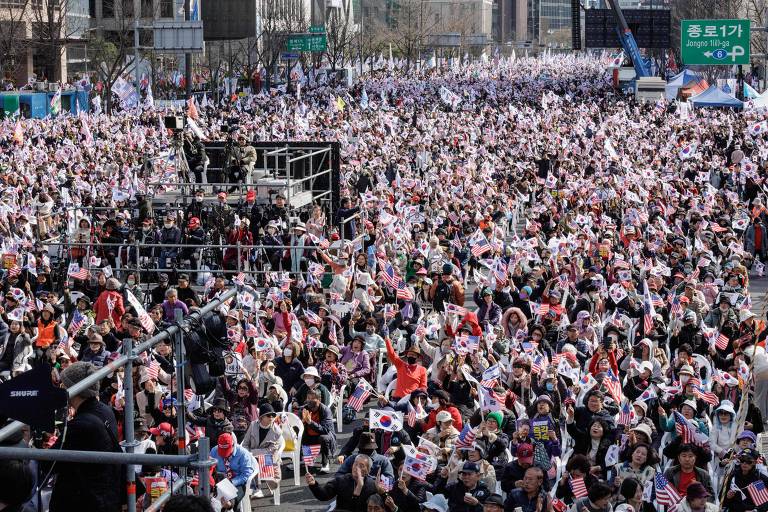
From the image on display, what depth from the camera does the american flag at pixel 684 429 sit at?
10432mm

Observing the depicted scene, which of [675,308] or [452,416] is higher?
[675,308]

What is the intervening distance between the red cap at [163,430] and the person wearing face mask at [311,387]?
177cm

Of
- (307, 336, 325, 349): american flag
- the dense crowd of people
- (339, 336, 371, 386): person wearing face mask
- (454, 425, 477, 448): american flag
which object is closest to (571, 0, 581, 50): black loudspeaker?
the dense crowd of people

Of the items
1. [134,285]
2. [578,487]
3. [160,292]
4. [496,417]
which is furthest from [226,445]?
[134,285]

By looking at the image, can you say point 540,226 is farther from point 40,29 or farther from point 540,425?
point 40,29

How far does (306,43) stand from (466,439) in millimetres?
68652

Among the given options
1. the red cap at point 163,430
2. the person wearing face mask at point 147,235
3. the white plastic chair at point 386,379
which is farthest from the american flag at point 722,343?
the person wearing face mask at point 147,235

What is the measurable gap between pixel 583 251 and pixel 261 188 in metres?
6.23

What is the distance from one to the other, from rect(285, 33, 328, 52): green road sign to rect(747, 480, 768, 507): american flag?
2719 inches

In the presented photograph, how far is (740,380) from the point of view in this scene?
11961mm

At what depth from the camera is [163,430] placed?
11023 millimetres

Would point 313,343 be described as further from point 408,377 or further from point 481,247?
point 481,247

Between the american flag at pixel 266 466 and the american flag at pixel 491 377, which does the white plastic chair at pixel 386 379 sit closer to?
the american flag at pixel 491 377

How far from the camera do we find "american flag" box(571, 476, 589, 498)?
378 inches
